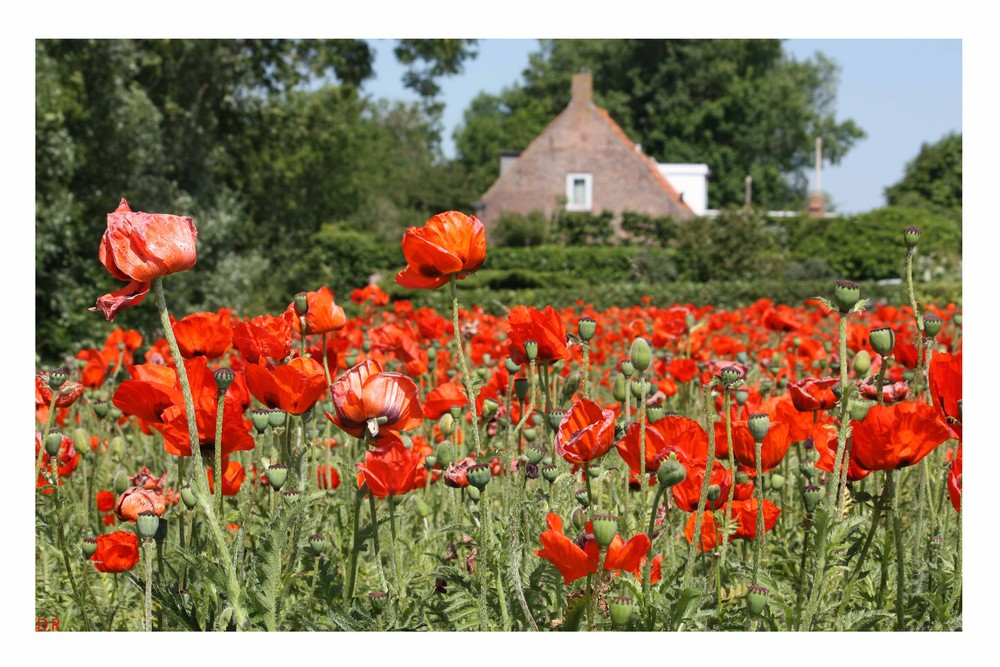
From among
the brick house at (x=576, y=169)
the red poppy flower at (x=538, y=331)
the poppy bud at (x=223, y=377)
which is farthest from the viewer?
the brick house at (x=576, y=169)

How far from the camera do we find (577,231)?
2650 cm

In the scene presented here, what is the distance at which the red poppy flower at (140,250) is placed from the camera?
137 cm

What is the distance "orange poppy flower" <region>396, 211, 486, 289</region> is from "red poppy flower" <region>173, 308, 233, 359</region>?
0.43 m

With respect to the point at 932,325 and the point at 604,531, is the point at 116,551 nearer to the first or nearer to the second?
the point at 604,531

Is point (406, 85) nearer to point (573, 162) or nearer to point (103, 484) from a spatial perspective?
point (103, 484)

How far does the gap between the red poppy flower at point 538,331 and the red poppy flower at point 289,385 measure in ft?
1.24

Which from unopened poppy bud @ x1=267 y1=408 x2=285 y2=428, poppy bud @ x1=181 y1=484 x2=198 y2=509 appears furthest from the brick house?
unopened poppy bud @ x1=267 y1=408 x2=285 y2=428

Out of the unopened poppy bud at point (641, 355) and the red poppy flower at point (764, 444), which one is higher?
the unopened poppy bud at point (641, 355)

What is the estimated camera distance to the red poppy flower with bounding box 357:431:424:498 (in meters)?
1.56

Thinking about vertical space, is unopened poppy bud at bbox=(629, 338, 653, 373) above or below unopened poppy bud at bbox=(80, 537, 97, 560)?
above

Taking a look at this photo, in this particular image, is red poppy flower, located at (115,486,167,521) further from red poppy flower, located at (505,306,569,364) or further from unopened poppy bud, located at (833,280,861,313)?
unopened poppy bud, located at (833,280,861,313)

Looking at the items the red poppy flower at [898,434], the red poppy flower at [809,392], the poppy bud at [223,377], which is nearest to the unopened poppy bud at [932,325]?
the red poppy flower at [809,392]

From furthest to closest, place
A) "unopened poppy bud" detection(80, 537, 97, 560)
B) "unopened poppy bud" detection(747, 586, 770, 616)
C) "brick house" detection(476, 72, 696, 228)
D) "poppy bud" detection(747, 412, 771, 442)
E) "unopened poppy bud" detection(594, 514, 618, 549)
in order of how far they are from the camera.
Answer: "brick house" detection(476, 72, 696, 228), "unopened poppy bud" detection(80, 537, 97, 560), "poppy bud" detection(747, 412, 771, 442), "unopened poppy bud" detection(747, 586, 770, 616), "unopened poppy bud" detection(594, 514, 618, 549)

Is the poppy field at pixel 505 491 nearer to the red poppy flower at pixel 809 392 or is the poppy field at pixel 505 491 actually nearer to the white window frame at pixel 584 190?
the red poppy flower at pixel 809 392
